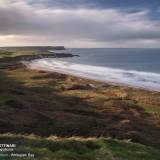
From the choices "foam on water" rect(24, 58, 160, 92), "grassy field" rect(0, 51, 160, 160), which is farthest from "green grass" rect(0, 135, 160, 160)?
"foam on water" rect(24, 58, 160, 92)

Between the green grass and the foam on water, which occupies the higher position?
the green grass

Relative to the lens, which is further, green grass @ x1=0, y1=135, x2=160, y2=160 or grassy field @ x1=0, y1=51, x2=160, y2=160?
grassy field @ x1=0, y1=51, x2=160, y2=160

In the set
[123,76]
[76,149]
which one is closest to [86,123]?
[76,149]

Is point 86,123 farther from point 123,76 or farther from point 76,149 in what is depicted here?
point 123,76

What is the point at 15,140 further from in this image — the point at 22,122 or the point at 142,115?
the point at 142,115

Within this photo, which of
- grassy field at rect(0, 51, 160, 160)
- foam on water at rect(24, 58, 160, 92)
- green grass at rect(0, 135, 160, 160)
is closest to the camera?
green grass at rect(0, 135, 160, 160)

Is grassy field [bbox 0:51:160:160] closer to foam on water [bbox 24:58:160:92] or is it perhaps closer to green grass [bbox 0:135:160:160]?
green grass [bbox 0:135:160:160]

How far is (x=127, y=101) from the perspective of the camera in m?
47.4

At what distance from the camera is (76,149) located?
58.1ft

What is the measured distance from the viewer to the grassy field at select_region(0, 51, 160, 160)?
17.6 m

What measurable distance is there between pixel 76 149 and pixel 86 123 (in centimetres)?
1301

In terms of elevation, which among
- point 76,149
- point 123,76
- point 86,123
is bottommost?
point 123,76

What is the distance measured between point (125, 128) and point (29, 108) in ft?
35.6

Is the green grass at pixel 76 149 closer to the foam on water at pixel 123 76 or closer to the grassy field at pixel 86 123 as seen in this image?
the grassy field at pixel 86 123
